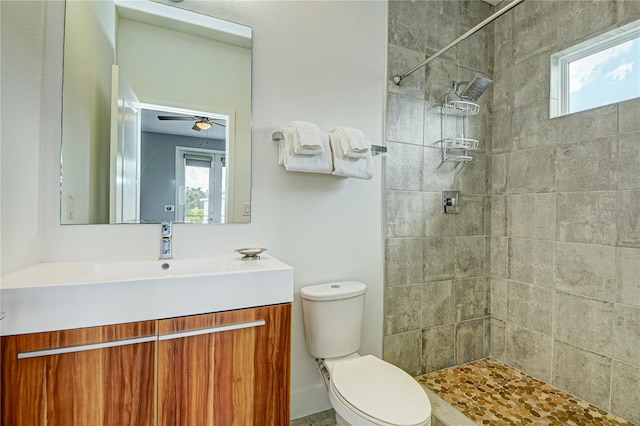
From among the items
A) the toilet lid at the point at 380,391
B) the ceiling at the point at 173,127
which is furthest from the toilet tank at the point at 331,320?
the ceiling at the point at 173,127

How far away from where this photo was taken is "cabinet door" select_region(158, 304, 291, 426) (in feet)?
3.45

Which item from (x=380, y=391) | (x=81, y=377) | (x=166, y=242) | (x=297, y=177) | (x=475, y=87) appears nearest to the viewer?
(x=81, y=377)

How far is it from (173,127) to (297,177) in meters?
0.66

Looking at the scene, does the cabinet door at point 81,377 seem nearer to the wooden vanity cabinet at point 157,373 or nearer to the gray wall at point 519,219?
the wooden vanity cabinet at point 157,373

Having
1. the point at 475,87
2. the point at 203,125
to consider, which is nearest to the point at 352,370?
the point at 203,125

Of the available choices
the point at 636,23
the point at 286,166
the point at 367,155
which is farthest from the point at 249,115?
the point at 636,23

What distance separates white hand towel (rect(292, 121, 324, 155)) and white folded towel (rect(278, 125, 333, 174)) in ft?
0.06

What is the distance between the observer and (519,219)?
7.23 ft

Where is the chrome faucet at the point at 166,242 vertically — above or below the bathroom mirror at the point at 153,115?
below

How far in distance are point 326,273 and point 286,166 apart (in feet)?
2.18

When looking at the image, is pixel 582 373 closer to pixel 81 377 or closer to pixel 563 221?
pixel 563 221

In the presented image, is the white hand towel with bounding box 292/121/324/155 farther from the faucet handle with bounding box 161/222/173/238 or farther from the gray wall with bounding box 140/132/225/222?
the faucet handle with bounding box 161/222/173/238

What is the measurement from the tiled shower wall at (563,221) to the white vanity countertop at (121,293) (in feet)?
5.89

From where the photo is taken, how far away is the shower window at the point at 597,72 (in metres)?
1.72
